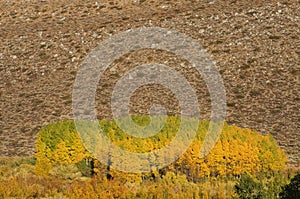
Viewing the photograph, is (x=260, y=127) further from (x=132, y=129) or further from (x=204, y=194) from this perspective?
(x=204, y=194)

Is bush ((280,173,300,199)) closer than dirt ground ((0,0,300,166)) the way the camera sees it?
Yes

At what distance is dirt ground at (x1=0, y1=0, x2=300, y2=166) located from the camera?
23922 millimetres

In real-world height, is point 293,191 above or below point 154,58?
above

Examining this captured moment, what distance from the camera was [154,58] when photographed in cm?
2977

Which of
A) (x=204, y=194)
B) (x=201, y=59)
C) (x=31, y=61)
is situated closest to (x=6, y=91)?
(x=31, y=61)

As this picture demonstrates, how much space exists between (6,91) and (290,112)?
53.1 ft

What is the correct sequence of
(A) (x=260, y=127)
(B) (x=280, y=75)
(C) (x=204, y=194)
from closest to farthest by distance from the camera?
(C) (x=204, y=194) → (A) (x=260, y=127) → (B) (x=280, y=75)

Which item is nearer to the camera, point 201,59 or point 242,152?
point 242,152

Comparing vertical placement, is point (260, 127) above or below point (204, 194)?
below

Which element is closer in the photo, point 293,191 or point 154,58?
point 293,191

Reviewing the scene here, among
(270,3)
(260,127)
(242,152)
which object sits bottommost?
(260,127)

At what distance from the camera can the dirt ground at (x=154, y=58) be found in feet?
78.5

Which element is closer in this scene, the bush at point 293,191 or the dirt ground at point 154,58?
the bush at point 293,191

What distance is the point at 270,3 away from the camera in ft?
108
